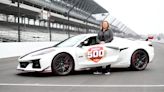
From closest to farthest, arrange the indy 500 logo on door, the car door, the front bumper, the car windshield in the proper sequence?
the front bumper
the car door
the indy 500 logo on door
the car windshield

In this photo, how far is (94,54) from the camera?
9.20m

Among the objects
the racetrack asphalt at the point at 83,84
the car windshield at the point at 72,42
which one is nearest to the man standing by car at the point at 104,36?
the car windshield at the point at 72,42

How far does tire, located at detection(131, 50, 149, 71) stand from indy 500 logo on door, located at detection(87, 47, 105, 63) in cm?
110

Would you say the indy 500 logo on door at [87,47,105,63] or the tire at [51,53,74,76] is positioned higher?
the indy 500 logo on door at [87,47,105,63]

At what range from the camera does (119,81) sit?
25.4 feet

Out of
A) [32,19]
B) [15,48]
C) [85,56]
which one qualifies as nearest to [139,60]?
[85,56]

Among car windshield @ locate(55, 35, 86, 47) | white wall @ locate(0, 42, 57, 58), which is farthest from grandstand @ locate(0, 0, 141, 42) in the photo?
car windshield @ locate(55, 35, 86, 47)

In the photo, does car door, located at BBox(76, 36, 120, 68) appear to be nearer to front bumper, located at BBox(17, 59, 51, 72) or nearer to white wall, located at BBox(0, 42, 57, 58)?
front bumper, located at BBox(17, 59, 51, 72)

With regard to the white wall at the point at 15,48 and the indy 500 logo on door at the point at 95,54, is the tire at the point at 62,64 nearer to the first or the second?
the indy 500 logo on door at the point at 95,54

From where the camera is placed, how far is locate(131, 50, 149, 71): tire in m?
9.88

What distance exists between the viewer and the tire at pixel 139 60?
389 inches

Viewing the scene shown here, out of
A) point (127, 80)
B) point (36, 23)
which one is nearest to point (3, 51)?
point (127, 80)

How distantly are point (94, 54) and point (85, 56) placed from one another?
0.90 feet

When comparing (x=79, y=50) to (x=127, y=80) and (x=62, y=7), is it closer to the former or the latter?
(x=127, y=80)
